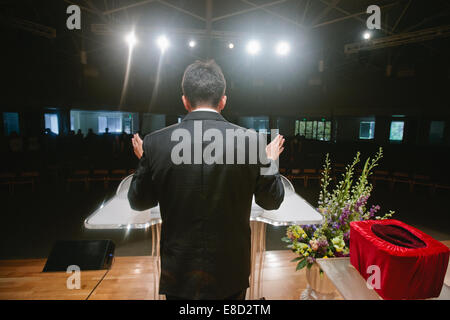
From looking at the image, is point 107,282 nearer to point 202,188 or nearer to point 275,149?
point 202,188

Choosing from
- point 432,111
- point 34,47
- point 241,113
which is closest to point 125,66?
point 34,47

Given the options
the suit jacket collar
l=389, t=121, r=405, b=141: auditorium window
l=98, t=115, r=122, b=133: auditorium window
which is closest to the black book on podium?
the suit jacket collar

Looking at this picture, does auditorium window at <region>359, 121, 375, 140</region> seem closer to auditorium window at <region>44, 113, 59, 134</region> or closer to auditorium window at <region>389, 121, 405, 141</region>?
auditorium window at <region>389, 121, 405, 141</region>

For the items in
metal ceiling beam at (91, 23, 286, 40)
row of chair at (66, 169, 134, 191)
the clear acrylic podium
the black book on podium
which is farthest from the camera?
row of chair at (66, 169, 134, 191)

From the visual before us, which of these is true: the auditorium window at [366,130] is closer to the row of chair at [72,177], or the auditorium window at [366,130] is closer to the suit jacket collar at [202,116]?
the row of chair at [72,177]

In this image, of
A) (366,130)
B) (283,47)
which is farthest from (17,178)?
(366,130)

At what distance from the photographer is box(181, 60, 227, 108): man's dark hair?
111cm

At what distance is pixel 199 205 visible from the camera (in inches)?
43.2

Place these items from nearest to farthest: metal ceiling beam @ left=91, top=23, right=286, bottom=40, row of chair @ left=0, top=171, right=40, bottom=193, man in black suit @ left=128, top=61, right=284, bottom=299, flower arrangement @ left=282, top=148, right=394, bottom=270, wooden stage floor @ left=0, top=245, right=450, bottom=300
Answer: man in black suit @ left=128, top=61, right=284, bottom=299, flower arrangement @ left=282, top=148, right=394, bottom=270, wooden stage floor @ left=0, top=245, right=450, bottom=300, metal ceiling beam @ left=91, top=23, right=286, bottom=40, row of chair @ left=0, top=171, right=40, bottom=193

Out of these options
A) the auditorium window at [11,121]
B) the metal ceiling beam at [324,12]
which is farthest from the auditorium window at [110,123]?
the metal ceiling beam at [324,12]

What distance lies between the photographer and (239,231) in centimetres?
118

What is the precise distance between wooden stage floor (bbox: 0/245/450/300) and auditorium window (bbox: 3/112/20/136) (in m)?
9.41

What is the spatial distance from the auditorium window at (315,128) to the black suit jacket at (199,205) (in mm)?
14966

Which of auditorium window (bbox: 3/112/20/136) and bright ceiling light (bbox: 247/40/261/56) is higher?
bright ceiling light (bbox: 247/40/261/56)
